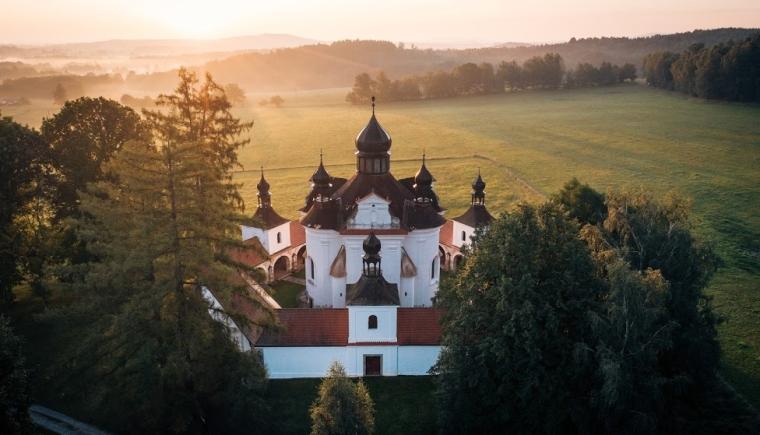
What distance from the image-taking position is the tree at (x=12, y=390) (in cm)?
1767

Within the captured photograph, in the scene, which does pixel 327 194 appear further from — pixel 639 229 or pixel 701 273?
pixel 701 273

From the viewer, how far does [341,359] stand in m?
27.2

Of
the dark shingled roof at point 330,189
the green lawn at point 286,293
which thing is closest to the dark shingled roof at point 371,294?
the green lawn at point 286,293

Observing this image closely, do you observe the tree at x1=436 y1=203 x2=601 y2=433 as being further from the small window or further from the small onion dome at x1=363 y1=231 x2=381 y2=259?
the small window

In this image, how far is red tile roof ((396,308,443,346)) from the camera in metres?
27.1

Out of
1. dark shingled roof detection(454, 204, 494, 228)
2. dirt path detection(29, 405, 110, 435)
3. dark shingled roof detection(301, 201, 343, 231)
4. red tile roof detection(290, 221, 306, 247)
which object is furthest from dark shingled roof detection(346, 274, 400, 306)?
red tile roof detection(290, 221, 306, 247)

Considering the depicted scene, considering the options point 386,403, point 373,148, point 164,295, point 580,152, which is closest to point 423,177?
point 373,148

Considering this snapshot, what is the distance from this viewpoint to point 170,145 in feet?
65.3

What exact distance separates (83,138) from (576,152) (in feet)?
197

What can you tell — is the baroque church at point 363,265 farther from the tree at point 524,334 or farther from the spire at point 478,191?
the tree at point 524,334

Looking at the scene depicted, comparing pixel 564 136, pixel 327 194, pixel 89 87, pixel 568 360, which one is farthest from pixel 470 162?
pixel 89 87

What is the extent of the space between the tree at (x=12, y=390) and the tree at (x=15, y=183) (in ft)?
41.4

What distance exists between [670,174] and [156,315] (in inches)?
2301

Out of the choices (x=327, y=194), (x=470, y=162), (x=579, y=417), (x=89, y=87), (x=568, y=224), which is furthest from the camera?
(x=89, y=87)
